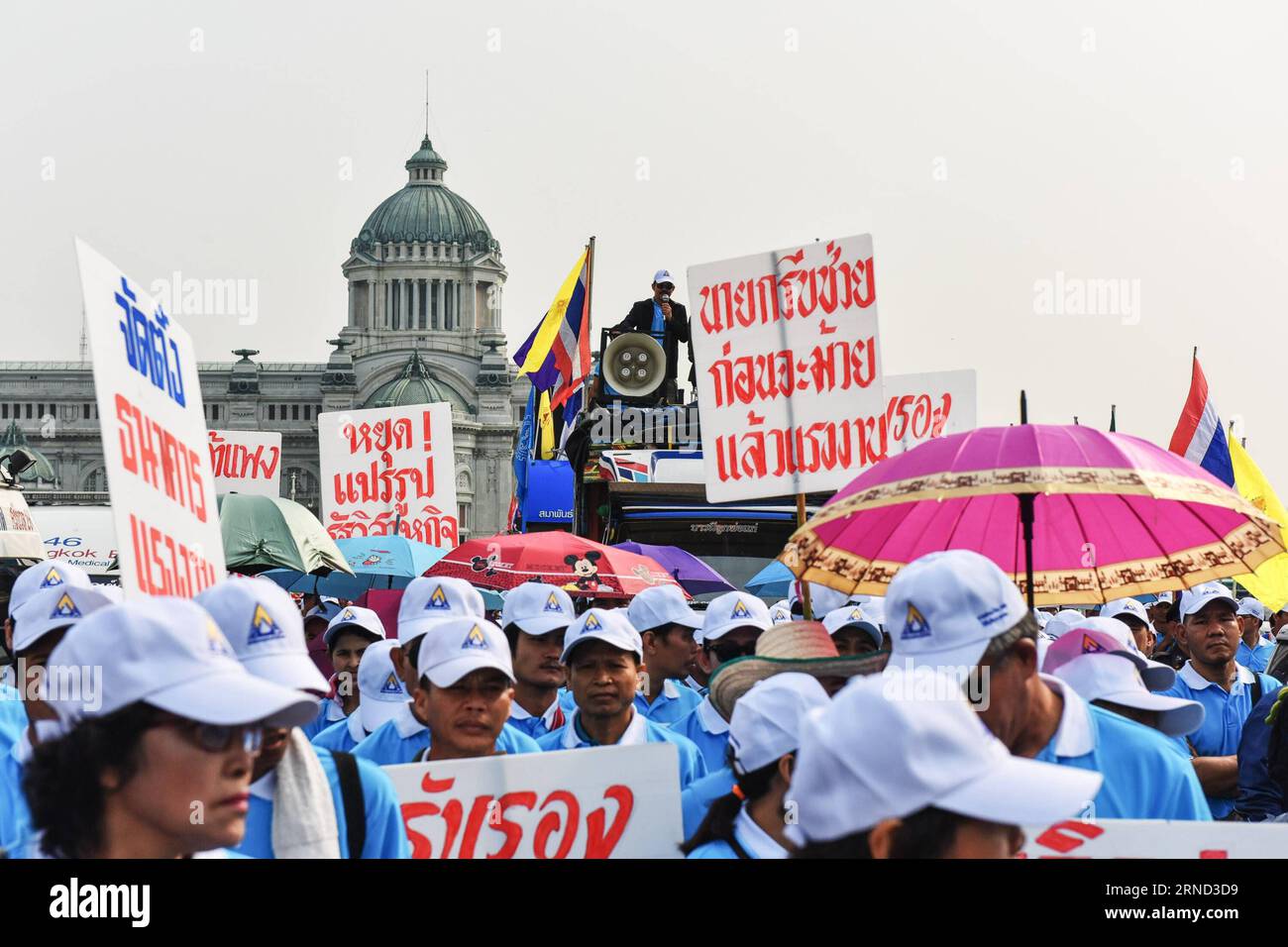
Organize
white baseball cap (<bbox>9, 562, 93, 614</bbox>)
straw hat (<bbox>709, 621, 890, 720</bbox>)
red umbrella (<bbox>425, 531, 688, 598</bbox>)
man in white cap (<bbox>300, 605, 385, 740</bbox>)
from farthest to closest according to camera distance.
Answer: red umbrella (<bbox>425, 531, 688, 598</bbox>)
man in white cap (<bbox>300, 605, 385, 740</bbox>)
white baseball cap (<bbox>9, 562, 93, 614</bbox>)
straw hat (<bbox>709, 621, 890, 720</bbox>)

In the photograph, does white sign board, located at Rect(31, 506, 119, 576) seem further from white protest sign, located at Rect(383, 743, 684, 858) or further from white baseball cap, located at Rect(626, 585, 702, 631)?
white protest sign, located at Rect(383, 743, 684, 858)

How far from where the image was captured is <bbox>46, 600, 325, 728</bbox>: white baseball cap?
2900 millimetres

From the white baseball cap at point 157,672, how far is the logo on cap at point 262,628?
845 millimetres

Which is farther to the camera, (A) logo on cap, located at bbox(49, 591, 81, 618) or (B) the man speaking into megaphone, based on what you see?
(B) the man speaking into megaphone

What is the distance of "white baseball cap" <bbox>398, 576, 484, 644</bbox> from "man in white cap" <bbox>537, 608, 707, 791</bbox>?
0.41 meters

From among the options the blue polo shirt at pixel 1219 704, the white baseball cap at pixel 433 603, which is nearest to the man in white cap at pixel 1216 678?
the blue polo shirt at pixel 1219 704

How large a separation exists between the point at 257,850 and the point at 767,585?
969 centimetres

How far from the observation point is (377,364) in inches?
4951

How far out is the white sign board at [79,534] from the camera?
30516 millimetres

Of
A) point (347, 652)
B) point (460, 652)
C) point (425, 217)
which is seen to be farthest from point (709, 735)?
point (425, 217)

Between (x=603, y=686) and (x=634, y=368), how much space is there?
26.6 feet

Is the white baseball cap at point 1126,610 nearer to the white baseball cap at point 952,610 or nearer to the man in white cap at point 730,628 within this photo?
the man in white cap at point 730,628

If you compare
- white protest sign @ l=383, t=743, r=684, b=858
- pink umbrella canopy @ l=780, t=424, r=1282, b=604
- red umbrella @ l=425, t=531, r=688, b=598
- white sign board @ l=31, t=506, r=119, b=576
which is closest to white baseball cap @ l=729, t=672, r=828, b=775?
white protest sign @ l=383, t=743, r=684, b=858

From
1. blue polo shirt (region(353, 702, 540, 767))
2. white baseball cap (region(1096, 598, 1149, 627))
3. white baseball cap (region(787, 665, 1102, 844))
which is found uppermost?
white baseball cap (region(787, 665, 1102, 844))
